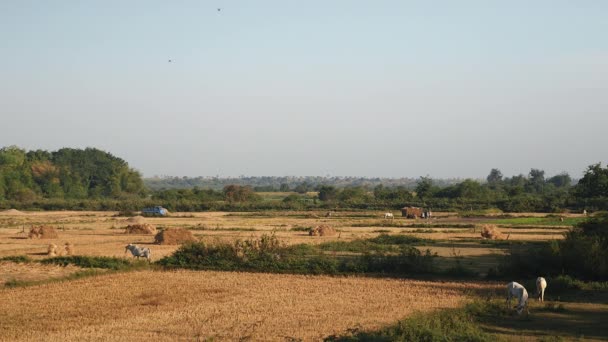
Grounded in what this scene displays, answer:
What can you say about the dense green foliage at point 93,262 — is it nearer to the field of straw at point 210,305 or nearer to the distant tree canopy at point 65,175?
the field of straw at point 210,305

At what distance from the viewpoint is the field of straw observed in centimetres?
1800

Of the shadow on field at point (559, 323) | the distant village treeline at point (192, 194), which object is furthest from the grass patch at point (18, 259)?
the distant village treeline at point (192, 194)

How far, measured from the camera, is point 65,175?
141m

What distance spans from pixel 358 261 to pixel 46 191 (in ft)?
374

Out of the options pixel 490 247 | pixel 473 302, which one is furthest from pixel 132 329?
pixel 490 247

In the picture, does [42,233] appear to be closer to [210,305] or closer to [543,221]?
[210,305]

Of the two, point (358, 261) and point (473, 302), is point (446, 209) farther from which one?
point (473, 302)

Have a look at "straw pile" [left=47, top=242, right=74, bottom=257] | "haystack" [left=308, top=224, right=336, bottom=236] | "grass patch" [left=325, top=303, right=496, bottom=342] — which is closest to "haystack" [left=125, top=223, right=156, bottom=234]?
"haystack" [left=308, top=224, right=336, bottom=236]

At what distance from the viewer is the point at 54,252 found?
115 ft

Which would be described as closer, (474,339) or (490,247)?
(474,339)

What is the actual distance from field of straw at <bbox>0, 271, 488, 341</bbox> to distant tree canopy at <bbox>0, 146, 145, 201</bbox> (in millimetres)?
102062

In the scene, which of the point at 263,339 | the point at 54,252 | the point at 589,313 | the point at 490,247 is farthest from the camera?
the point at 490,247

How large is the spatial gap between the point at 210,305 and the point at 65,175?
127427 millimetres

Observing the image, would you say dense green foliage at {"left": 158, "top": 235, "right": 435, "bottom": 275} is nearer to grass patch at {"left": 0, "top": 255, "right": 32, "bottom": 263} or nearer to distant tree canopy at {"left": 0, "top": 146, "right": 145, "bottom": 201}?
grass patch at {"left": 0, "top": 255, "right": 32, "bottom": 263}
